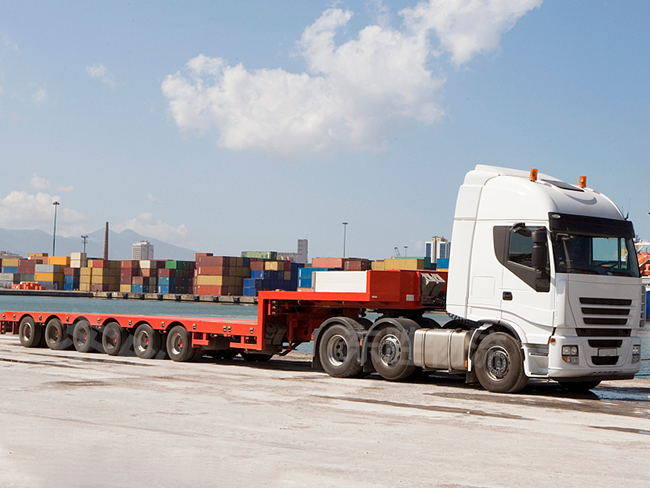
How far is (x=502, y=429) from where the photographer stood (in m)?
→ 9.38

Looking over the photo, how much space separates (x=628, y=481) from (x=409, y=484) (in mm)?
2029

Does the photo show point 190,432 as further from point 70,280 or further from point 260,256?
point 70,280

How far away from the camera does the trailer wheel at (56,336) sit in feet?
68.8

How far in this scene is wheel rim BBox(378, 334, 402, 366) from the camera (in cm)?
1433

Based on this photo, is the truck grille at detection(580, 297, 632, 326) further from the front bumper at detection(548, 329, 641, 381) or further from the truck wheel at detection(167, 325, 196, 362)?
the truck wheel at detection(167, 325, 196, 362)

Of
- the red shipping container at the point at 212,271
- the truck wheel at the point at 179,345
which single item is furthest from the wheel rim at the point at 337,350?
the red shipping container at the point at 212,271

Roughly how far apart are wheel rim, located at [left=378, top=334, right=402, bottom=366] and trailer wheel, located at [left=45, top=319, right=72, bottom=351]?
10.3 meters

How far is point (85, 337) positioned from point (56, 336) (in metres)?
1.29

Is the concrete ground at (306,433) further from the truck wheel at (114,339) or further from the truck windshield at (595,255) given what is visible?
the truck wheel at (114,339)

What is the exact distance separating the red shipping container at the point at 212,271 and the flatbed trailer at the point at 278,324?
366 ft

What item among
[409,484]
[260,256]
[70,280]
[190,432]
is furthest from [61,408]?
[70,280]

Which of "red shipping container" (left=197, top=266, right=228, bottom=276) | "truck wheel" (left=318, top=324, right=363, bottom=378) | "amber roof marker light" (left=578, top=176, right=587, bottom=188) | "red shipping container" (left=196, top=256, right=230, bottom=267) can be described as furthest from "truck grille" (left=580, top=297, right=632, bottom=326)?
"red shipping container" (left=197, top=266, right=228, bottom=276)

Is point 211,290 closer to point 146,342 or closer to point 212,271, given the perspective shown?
point 212,271

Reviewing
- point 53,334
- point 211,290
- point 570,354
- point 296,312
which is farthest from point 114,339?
point 211,290
